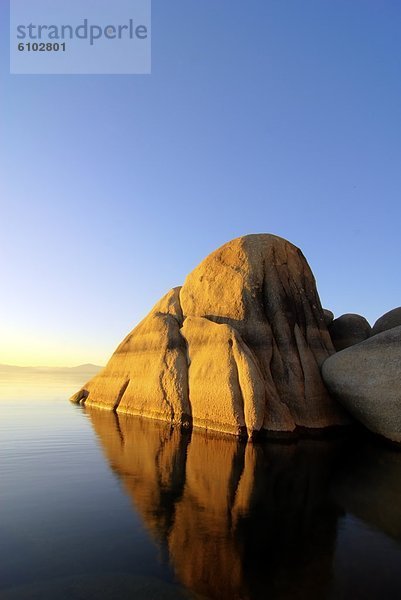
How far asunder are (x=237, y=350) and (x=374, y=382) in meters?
6.30

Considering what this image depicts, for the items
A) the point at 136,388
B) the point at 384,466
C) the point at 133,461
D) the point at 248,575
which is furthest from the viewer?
the point at 136,388

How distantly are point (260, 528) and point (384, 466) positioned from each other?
8.40m

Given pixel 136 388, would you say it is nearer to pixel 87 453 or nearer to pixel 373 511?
pixel 87 453

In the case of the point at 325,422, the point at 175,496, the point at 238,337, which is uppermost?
the point at 238,337

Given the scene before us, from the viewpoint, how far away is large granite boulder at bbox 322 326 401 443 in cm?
1802

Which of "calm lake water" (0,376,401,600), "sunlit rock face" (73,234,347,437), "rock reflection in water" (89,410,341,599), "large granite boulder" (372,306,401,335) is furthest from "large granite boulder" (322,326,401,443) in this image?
"large granite boulder" (372,306,401,335)

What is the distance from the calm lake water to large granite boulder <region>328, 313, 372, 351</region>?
11964 millimetres

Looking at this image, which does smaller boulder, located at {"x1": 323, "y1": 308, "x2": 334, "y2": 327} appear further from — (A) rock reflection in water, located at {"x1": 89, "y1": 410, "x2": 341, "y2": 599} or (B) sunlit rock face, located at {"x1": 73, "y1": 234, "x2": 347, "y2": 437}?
(A) rock reflection in water, located at {"x1": 89, "y1": 410, "x2": 341, "y2": 599}

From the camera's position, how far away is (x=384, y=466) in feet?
48.6

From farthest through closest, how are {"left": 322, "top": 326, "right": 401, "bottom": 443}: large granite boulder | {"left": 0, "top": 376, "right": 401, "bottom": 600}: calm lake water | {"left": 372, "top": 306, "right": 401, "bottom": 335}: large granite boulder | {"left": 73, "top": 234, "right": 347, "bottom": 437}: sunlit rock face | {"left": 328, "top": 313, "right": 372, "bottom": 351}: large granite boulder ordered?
{"left": 328, "top": 313, "right": 372, "bottom": 351}: large granite boulder < {"left": 372, "top": 306, "right": 401, "bottom": 335}: large granite boulder < {"left": 73, "top": 234, "right": 347, "bottom": 437}: sunlit rock face < {"left": 322, "top": 326, "right": 401, "bottom": 443}: large granite boulder < {"left": 0, "top": 376, "right": 401, "bottom": 600}: calm lake water

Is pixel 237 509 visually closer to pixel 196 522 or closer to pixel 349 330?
pixel 196 522

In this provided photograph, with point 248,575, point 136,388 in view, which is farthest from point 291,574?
point 136,388

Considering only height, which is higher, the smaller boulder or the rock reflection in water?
the smaller boulder

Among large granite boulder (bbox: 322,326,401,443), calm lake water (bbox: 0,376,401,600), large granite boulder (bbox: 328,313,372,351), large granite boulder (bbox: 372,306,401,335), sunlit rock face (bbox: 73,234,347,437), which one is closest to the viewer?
calm lake water (bbox: 0,376,401,600)
